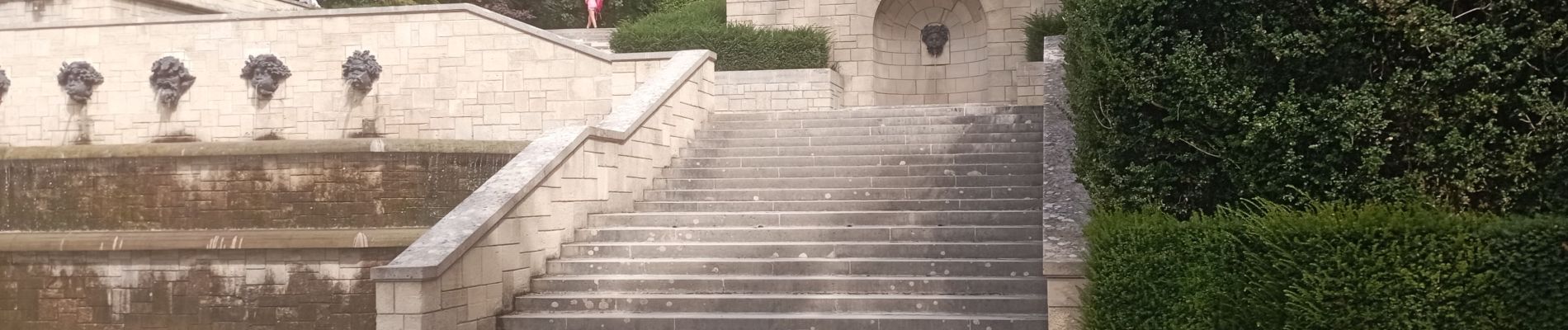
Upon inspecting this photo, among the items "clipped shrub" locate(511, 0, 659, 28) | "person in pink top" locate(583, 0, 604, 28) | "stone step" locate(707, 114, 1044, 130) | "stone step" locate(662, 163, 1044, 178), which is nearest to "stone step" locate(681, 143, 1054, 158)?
"stone step" locate(662, 163, 1044, 178)

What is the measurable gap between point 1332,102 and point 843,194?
17.3 feet

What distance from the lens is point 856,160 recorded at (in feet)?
42.8

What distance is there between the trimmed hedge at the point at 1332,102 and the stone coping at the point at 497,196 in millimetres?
4121

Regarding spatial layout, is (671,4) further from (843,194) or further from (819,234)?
(819,234)

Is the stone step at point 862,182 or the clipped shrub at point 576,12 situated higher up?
the clipped shrub at point 576,12

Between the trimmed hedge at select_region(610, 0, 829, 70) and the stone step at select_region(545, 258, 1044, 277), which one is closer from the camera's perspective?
the stone step at select_region(545, 258, 1044, 277)

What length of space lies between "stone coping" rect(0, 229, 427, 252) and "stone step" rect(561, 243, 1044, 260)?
4.94 meters

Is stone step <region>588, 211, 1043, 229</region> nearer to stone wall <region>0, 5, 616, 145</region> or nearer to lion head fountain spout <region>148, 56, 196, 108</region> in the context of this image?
stone wall <region>0, 5, 616, 145</region>

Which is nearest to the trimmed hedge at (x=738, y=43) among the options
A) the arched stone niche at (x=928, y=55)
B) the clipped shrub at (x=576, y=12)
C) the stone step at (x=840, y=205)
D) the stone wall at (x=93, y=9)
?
the arched stone niche at (x=928, y=55)

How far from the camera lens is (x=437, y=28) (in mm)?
17266

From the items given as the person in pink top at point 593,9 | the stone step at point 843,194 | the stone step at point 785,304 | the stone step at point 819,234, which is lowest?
the stone step at point 785,304

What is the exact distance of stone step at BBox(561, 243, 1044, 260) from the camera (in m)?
10.3

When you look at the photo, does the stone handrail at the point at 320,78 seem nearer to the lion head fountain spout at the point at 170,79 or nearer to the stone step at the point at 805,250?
the lion head fountain spout at the point at 170,79

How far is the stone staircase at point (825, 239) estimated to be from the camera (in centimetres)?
957
